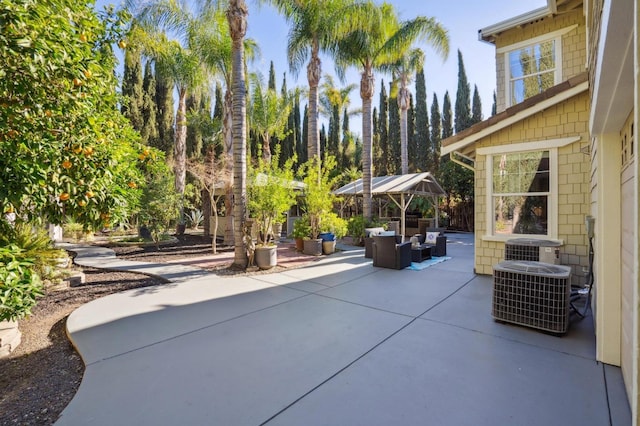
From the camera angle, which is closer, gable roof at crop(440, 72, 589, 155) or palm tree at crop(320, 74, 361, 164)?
gable roof at crop(440, 72, 589, 155)

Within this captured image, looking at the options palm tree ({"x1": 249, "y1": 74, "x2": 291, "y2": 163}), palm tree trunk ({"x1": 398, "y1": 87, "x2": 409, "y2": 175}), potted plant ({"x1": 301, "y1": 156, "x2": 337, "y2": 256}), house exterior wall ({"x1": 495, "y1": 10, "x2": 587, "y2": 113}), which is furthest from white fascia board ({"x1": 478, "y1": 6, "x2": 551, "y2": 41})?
palm tree ({"x1": 249, "y1": 74, "x2": 291, "y2": 163})

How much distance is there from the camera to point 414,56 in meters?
17.6

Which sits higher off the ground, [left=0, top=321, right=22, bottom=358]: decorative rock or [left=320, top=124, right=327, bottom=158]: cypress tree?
[left=320, top=124, right=327, bottom=158]: cypress tree

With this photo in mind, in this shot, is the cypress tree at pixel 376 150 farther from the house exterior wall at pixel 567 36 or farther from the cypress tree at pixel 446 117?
the house exterior wall at pixel 567 36

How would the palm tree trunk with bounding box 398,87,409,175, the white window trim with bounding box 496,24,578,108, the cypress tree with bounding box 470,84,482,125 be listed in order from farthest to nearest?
the cypress tree with bounding box 470,84,482,125 < the palm tree trunk with bounding box 398,87,409,175 < the white window trim with bounding box 496,24,578,108

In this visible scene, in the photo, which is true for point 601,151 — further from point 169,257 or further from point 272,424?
point 169,257

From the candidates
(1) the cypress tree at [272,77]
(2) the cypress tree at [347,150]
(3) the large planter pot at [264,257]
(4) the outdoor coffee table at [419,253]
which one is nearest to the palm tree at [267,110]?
(2) the cypress tree at [347,150]

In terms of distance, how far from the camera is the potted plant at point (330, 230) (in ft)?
35.1

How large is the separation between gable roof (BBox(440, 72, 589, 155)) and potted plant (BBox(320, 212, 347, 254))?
195 inches

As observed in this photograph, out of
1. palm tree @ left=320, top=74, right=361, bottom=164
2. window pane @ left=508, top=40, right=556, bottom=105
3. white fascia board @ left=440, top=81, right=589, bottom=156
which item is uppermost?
palm tree @ left=320, top=74, right=361, bottom=164

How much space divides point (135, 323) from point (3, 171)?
2.90 metres

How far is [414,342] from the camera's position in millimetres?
3688

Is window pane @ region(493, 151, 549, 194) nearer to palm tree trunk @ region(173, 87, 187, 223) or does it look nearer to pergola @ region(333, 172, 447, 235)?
pergola @ region(333, 172, 447, 235)

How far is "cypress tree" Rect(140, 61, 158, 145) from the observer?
2233cm
